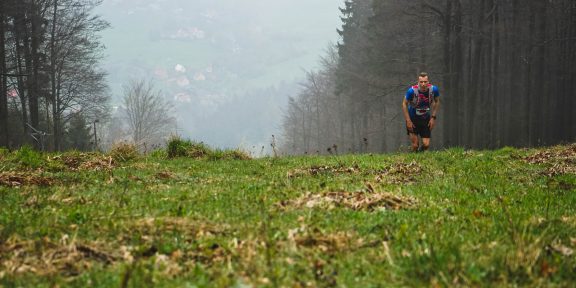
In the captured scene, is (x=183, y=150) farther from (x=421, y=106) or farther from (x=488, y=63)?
(x=488, y=63)

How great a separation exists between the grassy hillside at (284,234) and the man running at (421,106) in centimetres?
676

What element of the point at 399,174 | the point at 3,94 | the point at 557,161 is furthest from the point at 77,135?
the point at 557,161

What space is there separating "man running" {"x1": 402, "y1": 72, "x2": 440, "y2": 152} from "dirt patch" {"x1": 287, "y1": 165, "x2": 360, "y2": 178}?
4682 mm

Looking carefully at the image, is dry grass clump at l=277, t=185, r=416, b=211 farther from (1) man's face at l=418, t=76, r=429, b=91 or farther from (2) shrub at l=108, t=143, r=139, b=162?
(1) man's face at l=418, t=76, r=429, b=91

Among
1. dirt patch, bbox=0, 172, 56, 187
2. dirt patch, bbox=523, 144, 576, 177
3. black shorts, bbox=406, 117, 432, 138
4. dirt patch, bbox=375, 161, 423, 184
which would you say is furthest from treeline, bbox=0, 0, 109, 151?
dirt patch, bbox=523, 144, 576, 177

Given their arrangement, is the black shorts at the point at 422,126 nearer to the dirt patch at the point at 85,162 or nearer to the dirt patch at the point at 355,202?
the dirt patch at the point at 85,162

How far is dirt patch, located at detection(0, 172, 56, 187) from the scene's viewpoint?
22.9 feet

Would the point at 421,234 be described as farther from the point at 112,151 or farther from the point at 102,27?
the point at 102,27

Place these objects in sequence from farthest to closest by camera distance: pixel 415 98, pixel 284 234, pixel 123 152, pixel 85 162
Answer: pixel 415 98 < pixel 123 152 < pixel 85 162 < pixel 284 234

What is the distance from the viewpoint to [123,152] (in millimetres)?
12594

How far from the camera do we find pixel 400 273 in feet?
9.91

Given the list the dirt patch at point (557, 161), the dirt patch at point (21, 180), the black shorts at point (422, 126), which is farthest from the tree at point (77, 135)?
the dirt patch at point (557, 161)

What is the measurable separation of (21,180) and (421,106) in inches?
434

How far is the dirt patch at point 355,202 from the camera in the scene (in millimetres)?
5117
